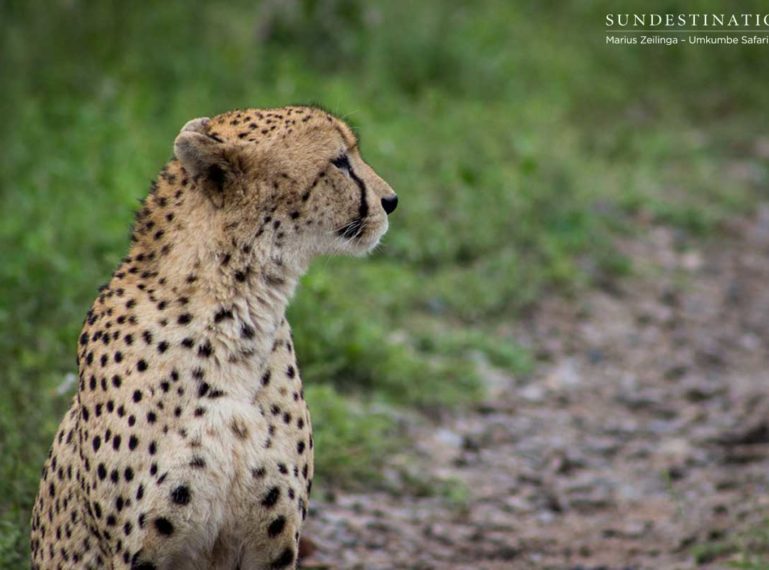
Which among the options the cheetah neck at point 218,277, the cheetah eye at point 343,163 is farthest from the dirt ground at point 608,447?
the cheetah eye at point 343,163

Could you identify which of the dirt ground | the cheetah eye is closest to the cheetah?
the cheetah eye

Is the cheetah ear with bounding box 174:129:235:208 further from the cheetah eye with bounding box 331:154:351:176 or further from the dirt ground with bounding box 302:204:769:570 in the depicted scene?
the dirt ground with bounding box 302:204:769:570

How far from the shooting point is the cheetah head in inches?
128

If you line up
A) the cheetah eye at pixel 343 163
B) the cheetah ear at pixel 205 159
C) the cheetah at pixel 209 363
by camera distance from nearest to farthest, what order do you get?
the cheetah at pixel 209 363, the cheetah ear at pixel 205 159, the cheetah eye at pixel 343 163

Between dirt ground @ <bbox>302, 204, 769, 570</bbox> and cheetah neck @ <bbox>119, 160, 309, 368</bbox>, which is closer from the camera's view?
cheetah neck @ <bbox>119, 160, 309, 368</bbox>

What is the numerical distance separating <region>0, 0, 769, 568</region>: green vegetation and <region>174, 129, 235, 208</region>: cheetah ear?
1.34 meters

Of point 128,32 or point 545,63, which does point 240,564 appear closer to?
point 128,32

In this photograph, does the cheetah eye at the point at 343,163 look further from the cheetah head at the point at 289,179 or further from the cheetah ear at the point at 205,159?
the cheetah ear at the point at 205,159

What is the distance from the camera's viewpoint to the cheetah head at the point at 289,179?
3.25 m

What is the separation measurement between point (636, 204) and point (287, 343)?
5.56 metres

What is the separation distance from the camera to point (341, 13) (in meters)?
9.86

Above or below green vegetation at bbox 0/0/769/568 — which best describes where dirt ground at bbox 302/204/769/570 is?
below

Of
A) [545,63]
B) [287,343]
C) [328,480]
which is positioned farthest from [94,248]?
[545,63]

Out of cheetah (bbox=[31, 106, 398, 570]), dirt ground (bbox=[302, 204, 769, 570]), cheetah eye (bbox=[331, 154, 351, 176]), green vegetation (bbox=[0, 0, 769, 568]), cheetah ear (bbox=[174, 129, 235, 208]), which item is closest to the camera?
cheetah (bbox=[31, 106, 398, 570])
